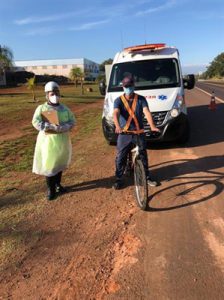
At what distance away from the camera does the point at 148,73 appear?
1039cm

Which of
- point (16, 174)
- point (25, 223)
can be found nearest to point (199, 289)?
point (25, 223)

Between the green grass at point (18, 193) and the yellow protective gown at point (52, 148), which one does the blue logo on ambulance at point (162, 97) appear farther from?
the yellow protective gown at point (52, 148)

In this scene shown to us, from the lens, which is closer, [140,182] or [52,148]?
[140,182]

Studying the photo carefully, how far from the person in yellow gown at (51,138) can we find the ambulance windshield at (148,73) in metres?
4.06

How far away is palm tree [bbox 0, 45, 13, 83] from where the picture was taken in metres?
62.7

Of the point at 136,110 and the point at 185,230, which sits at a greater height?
Answer: the point at 136,110

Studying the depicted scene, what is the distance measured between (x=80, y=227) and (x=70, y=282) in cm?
134

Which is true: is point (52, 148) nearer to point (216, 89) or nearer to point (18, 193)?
point (18, 193)

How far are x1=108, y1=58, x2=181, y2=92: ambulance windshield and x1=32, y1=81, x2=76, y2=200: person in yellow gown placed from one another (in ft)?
13.3

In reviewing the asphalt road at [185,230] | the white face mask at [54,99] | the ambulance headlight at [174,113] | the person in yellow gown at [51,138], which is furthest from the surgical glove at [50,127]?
the ambulance headlight at [174,113]

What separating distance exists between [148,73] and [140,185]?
5185 millimetres

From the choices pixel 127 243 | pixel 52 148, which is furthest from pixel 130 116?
pixel 127 243

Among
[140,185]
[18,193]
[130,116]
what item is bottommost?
[18,193]

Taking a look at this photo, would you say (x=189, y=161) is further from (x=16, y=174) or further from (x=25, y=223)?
(x=25, y=223)
